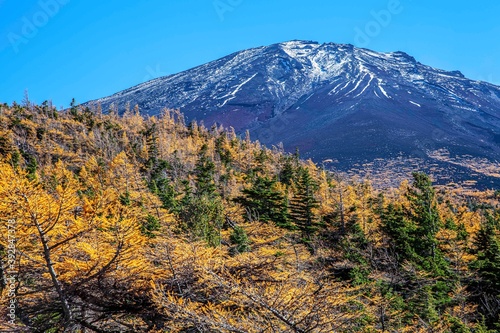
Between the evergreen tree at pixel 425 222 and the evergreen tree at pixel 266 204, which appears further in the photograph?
the evergreen tree at pixel 266 204

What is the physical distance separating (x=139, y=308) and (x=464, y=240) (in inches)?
1283

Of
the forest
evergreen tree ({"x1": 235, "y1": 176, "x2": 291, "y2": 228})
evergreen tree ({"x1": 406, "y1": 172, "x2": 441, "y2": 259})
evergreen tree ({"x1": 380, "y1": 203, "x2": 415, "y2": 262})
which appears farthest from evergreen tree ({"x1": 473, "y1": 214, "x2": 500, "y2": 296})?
evergreen tree ({"x1": 235, "y1": 176, "x2": 291, "y2": 228})

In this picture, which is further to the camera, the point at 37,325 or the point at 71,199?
the point at 37,325

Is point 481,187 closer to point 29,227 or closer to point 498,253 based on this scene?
point 498,253

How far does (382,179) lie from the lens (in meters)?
124

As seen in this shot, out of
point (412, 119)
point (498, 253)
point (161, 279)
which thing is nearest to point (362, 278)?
point (498, 253)

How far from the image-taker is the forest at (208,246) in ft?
23.5

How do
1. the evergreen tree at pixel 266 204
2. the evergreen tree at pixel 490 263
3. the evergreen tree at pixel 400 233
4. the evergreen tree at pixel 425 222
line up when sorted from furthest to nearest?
the evergreen tree at pixel 266 204 → the evergreen tree at pixel 400 233 → the evergreen tree at pixel 425 222 → the evergreen tree at pixel 490 263

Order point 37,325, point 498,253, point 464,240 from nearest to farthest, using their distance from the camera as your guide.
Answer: point 37,325 → point 498,253 → point 464,240

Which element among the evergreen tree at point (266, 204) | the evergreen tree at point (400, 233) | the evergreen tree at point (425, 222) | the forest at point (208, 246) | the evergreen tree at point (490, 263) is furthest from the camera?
the evergreen tree at point (266, 204)

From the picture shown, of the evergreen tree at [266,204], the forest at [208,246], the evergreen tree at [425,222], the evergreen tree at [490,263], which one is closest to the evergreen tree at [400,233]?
the forest at [208,246]

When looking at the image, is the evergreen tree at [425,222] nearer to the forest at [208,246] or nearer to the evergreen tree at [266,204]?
the forest at [208,246]

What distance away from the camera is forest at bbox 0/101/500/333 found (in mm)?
7156

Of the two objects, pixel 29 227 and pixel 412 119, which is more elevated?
pixel 412 119
